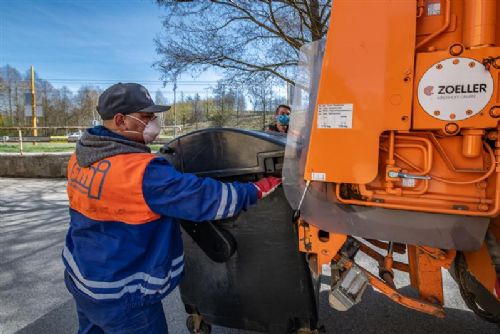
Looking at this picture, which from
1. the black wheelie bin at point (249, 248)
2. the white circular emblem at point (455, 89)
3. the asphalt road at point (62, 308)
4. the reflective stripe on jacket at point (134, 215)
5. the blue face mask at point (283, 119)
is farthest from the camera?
the blue face mask at point (283, 119)

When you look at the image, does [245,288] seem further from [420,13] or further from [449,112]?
[420,13]

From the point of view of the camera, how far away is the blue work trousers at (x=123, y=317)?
171cm

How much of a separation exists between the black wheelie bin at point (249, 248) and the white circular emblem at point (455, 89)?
0.77 metres

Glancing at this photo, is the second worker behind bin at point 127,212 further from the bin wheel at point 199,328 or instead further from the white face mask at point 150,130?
the bin wheel at point 199,328

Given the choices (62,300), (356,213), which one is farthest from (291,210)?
(62,300)

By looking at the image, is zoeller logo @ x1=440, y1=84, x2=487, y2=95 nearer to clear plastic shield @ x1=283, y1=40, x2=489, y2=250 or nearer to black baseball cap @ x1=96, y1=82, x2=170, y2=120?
clear plastic shield @ x1=283, y1=40, x2=489, y2=250

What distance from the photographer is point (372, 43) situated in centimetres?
152

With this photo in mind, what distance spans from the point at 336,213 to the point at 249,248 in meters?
0.59

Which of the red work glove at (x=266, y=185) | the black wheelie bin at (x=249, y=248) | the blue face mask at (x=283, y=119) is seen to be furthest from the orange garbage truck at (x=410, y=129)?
the blue face mask at (x=283, y=119)

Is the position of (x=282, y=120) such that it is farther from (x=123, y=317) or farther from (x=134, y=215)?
(x=123, y=317)

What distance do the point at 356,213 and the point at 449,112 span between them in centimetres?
57

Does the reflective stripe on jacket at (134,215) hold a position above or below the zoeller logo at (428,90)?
below

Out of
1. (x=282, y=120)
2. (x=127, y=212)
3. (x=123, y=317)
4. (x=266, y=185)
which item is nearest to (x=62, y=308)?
(x=123, y=317)

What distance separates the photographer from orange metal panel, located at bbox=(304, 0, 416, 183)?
148 centimetres
